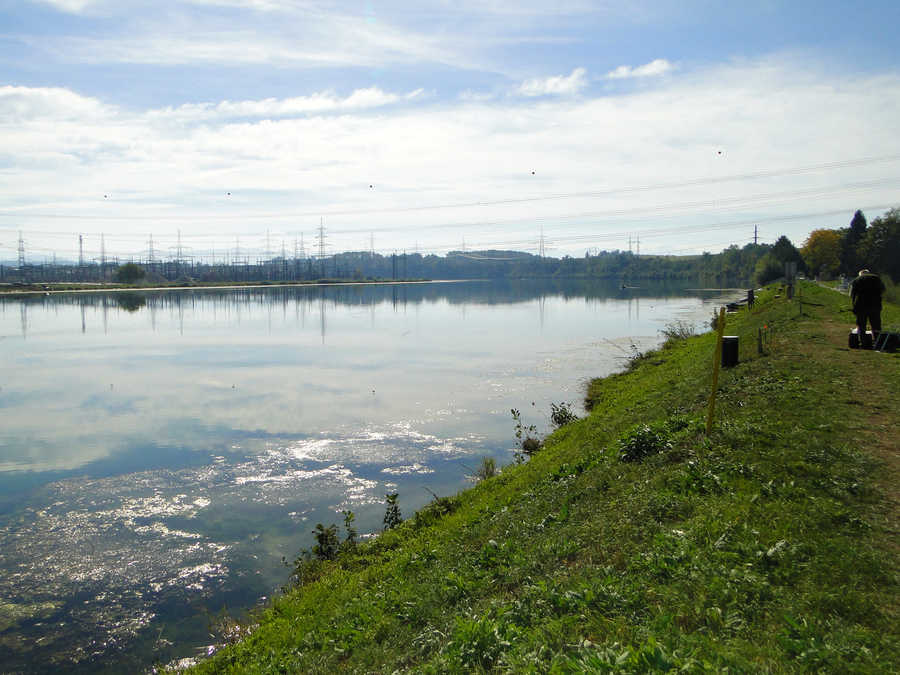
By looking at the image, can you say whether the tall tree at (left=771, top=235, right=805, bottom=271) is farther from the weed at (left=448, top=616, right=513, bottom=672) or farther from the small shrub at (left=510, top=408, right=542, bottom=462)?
the weed at (left=448, top=616, right=513, bottom=672)

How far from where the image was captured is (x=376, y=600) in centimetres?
845

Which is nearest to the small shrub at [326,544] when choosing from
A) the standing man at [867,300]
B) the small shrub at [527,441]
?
the small shrub at [527,441]

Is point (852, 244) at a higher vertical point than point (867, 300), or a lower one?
higher

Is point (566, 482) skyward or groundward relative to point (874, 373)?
groundward

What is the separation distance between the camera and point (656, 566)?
21.2 feet

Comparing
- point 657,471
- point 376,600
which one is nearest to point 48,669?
point 376,600

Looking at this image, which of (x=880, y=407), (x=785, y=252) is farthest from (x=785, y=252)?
(x=880, y=407)

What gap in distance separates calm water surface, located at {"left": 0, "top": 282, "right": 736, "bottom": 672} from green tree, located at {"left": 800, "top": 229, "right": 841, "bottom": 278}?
76.3 meters

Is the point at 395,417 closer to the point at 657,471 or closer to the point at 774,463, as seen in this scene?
the point at 657,471

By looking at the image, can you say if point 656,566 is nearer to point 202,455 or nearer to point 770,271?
point 202,455

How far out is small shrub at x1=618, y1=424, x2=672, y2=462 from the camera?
421 inches

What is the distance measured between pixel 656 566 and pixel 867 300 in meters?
16.4

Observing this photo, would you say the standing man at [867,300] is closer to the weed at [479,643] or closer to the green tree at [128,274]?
the weed at [479,643]

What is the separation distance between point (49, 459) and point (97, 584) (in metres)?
8.06
